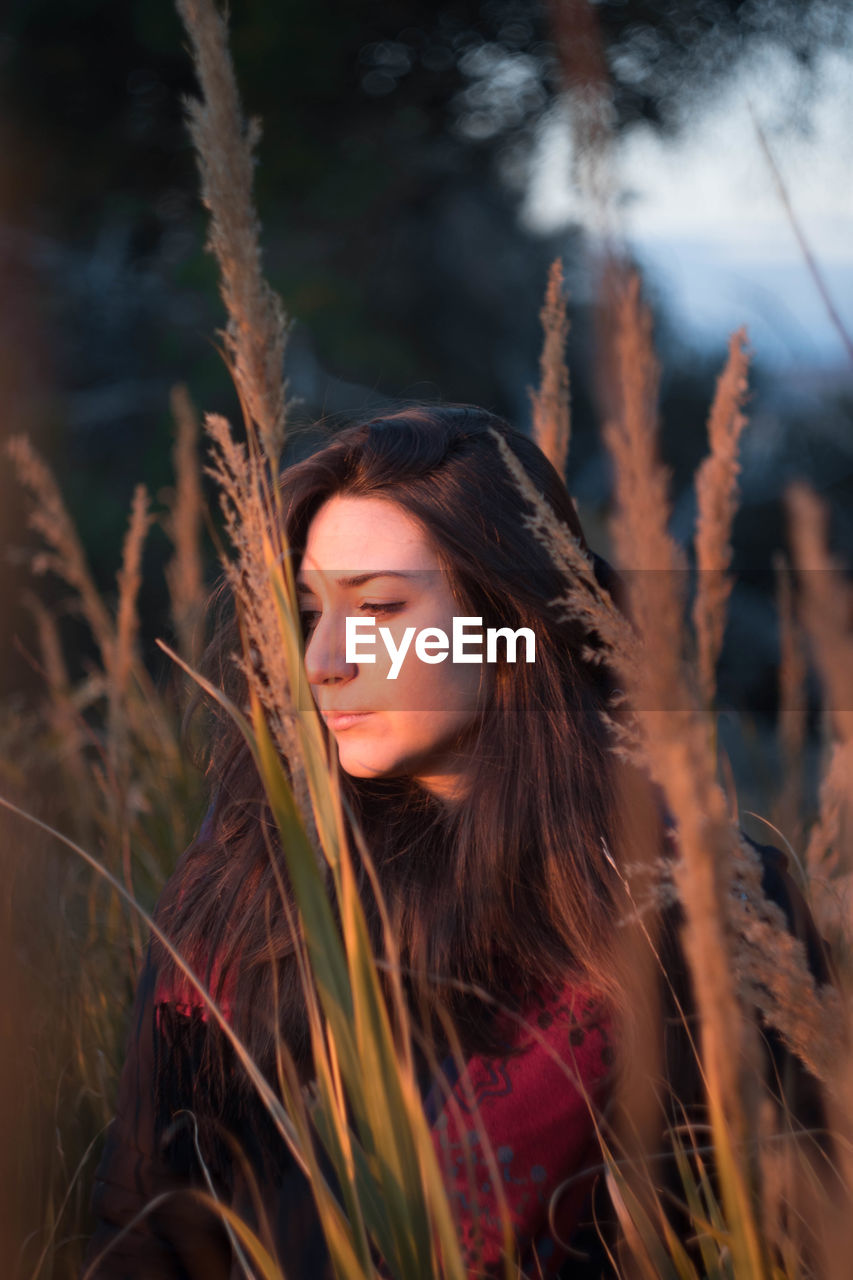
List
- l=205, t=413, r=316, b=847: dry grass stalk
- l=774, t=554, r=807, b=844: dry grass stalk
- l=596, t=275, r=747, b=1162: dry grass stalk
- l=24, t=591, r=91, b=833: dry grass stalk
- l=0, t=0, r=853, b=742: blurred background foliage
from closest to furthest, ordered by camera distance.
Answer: l=596, t=275, r=747, b=1162: dry grass stalk, l=205, t=413, r=316, b=847: dry grass stalk, l=774, t=554, r=807, b=844: dry grass stalk, l=24, t=591, r=91, b=833: dry grass stalk, l=0, t=0, r=853, b=742: blurred background foliage

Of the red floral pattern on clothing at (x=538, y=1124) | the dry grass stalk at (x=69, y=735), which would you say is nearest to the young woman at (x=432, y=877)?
the red floral pattern on clothing at (x=538, y=1124)

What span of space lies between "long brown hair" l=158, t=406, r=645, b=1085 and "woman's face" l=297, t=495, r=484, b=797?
0.09ft

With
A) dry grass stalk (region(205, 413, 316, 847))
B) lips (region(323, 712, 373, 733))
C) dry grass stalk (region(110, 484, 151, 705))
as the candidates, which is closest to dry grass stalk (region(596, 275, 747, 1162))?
dry grass stalk (region(205, 413, 316, 847))

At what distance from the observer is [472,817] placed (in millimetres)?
1154

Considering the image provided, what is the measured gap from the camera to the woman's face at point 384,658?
1098 mm

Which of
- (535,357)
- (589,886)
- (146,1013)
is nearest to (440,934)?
(589,886)

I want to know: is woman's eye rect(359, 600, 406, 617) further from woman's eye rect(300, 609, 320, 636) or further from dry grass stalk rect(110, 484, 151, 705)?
dry grass stalk rect(110, 484, 151, 705)

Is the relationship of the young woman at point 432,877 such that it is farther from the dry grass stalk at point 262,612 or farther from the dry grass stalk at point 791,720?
the dry grass stalk at point 791,720

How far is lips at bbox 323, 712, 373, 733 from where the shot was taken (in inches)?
43.8

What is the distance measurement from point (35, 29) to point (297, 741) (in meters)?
4.51

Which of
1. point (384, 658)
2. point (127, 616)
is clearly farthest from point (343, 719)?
point (127, 616)

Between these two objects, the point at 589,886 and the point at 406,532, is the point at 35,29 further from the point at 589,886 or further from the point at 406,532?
the point at 589,886

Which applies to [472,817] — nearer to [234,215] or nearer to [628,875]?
[628,875]

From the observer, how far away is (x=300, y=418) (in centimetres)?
167
